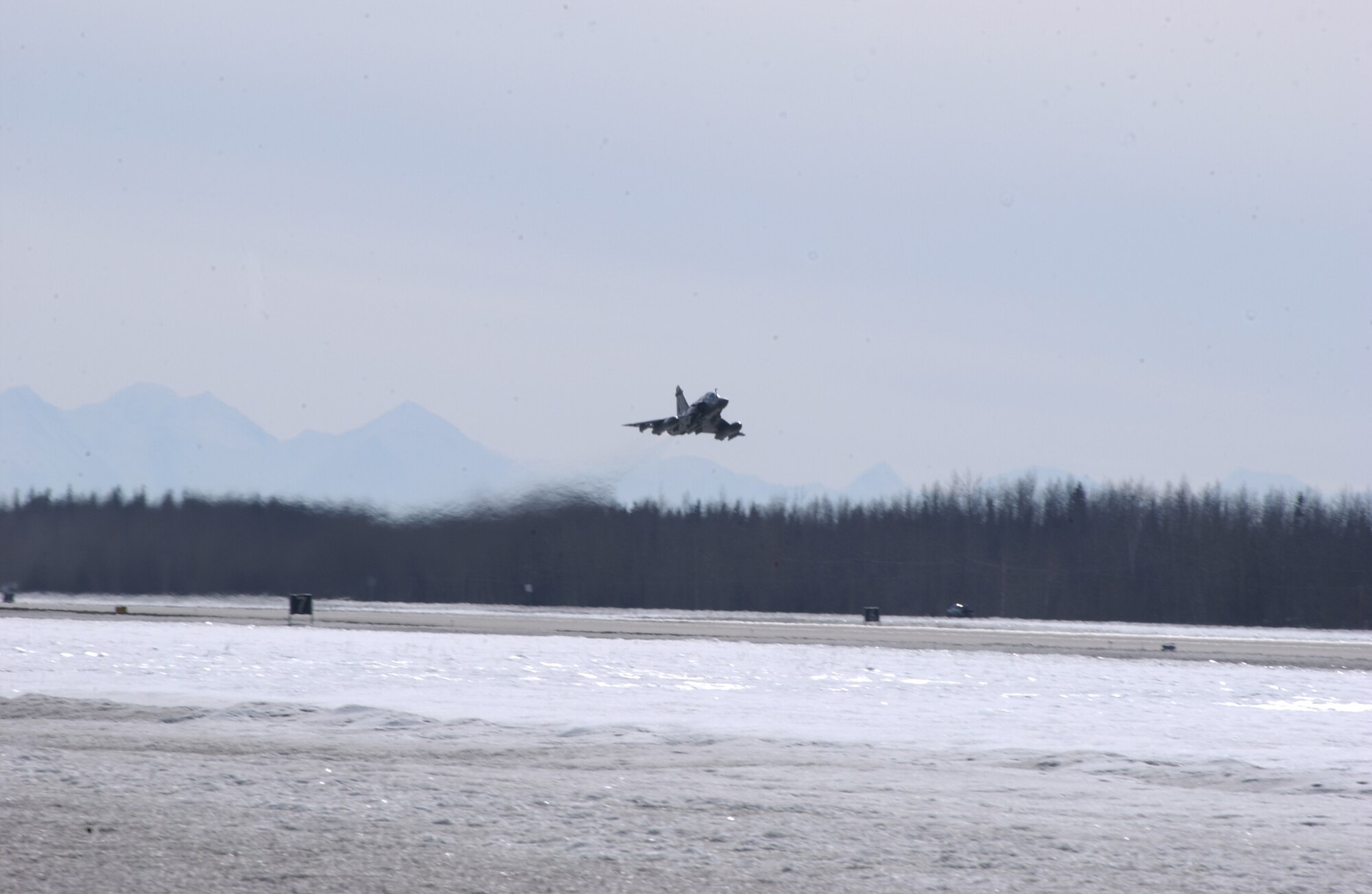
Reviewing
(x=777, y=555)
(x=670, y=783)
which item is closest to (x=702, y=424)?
(x=670, y=783)

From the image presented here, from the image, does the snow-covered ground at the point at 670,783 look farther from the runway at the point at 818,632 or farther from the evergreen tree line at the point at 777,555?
the evergreen tree line at the point at 777,555

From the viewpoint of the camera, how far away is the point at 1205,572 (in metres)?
102

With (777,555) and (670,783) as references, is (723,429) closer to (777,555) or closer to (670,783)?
(670,783)

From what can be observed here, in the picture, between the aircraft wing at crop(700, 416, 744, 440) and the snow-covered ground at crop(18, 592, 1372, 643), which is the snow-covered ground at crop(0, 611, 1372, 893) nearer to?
the aircraft wing at crop(700, 416, 744, 440)

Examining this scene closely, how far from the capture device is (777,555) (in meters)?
111

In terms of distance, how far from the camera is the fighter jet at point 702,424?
46.1 metres

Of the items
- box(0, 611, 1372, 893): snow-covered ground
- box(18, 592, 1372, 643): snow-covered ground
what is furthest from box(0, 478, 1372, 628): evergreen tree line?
box(0, 611, 1372, 893): snow-covered ground

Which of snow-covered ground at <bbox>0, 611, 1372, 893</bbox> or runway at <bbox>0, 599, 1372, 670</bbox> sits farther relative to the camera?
runway at <bbox>0, 599, 1372, 670</bbox>

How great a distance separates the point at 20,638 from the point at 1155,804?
33094 mm

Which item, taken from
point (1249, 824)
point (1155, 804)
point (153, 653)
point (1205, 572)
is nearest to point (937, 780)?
point (1155, 804)

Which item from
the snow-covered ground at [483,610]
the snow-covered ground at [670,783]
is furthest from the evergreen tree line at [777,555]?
the snow-covered ground at [670,783]

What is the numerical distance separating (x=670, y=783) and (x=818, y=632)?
36913 mm

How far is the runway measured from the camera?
3997 centimetres

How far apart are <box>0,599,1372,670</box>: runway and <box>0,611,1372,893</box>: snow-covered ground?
13.8 metres
